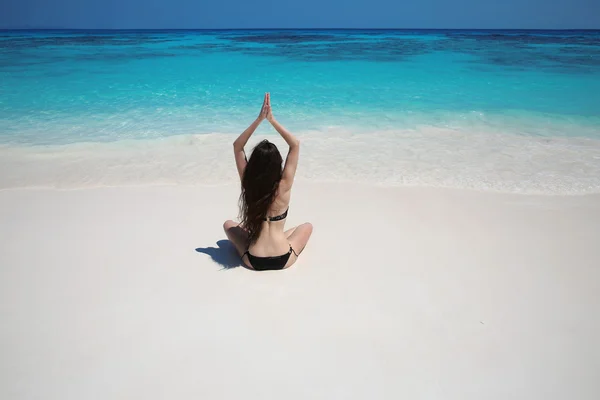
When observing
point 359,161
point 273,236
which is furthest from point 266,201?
point 359,161

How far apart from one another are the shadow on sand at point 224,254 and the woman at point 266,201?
0.40 feet

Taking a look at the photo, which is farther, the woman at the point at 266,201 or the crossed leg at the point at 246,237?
the crossed leg at the point at 246,237

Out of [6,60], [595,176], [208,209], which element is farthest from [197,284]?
[6,60]

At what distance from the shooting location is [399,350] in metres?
2.44

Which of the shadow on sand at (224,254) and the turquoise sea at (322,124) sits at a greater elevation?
the turquoise sea at (322,124)

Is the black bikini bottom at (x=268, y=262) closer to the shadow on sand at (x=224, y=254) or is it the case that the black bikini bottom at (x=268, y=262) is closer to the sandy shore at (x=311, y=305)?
the sandy shore at (x=311, y=305)

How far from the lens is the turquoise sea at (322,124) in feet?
17.2

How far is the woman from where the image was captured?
290 centimetres

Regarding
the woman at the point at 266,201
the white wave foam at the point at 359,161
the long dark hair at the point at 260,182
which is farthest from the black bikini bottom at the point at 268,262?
the white wave foam at the point at 359,161

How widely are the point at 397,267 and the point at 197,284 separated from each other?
150cm

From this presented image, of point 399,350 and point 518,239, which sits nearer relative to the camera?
point 399,350

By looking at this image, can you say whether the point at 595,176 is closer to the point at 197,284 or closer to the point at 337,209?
the point at 337,209

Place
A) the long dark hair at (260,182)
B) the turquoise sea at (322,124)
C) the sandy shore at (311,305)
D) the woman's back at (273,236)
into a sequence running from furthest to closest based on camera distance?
the turquoise sea at (322,124)
the woman's back at (273,236)
the long dark hair at (260,182)
the sandy shore at (311,305)

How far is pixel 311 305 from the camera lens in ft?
9.23
